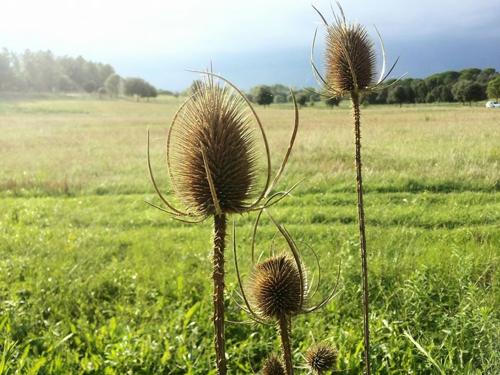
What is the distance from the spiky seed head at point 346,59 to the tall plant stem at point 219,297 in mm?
1369

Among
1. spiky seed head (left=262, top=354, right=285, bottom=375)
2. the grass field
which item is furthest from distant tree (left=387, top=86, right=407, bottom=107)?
spiky seed head (left=262, top=354, right=285, bottom=375)

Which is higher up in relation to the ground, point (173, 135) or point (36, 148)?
point (173, 135)

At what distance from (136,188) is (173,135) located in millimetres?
10228

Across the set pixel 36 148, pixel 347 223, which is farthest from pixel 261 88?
pixel 36 148

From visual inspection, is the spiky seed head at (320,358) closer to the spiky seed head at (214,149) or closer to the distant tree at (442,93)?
the spiky seed head at (214,149)

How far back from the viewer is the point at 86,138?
23719 millimetres

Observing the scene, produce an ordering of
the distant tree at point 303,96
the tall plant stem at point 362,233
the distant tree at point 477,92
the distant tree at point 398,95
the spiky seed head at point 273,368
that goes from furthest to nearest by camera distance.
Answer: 1. the distant tree at point 398,95
2. the distant tree at point 477,92
3. the distant tree at point 303,96
4. the tall plant stem at point 362,233
5. the spiky seed head at point 273,368

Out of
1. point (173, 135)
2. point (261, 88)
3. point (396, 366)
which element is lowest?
point (396, 366)

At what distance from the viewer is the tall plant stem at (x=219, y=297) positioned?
119 centimetres

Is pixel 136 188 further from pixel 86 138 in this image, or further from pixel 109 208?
pixel 86 138

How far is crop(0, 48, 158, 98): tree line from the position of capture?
3536 inches

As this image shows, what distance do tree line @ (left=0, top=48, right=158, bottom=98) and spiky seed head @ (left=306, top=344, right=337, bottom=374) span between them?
90.8 metres

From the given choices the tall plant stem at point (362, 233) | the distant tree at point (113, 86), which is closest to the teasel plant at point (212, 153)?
the tall plant stem at point (362, 233)

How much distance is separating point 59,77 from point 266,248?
334 feet
